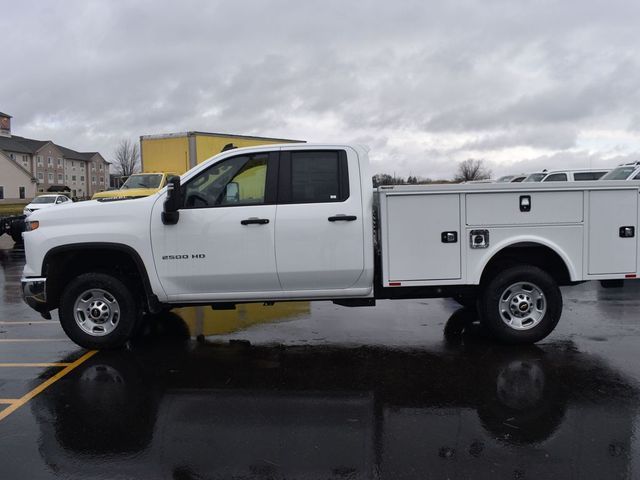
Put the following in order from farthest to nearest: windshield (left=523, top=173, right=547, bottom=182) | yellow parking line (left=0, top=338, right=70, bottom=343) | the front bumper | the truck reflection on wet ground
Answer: windshield (left=523, top=173, right=547, bottom=182)
yellow parking line (left=0, top=338, right=70, bottom=343)
the front bumper
the truck reflection on wet ground

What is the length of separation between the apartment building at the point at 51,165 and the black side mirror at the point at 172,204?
78351 millimetres

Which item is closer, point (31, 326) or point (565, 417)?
point (565, 417)

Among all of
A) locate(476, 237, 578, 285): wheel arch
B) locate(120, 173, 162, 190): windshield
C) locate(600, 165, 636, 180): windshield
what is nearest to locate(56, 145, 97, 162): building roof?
locate(120, 173, 162, 190): windshield

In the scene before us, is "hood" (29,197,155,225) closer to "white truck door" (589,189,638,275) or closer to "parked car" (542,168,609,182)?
"white truck door" (589,189,638,275)

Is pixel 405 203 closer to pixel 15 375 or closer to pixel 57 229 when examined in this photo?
pixel 57 229

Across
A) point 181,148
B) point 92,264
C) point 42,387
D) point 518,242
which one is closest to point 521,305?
point 518,242

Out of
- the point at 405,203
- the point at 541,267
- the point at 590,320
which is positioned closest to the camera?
the point at 405,203

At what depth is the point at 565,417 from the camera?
4293 mm

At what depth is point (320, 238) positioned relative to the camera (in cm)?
577

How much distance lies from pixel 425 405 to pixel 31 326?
5.57 meters

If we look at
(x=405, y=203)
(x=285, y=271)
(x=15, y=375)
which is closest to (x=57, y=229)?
(x=15, y=375)

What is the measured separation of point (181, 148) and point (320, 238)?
11.3 metres

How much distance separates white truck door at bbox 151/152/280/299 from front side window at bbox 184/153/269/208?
10 mm

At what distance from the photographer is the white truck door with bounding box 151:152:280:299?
579 cm
